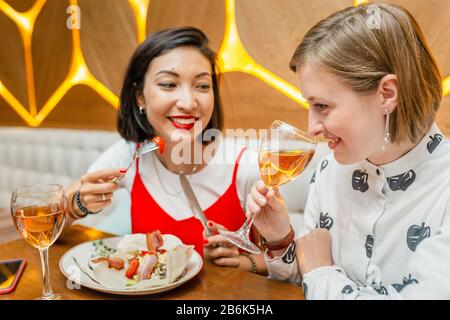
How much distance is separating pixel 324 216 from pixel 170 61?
2.33ft

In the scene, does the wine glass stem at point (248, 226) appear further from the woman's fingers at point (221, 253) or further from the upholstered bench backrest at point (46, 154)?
the upholstered bench backrest at point (46, 154)

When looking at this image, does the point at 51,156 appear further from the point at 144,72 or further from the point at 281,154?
the point at 281,154

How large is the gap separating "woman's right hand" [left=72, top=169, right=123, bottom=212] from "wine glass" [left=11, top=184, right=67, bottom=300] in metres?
0.23

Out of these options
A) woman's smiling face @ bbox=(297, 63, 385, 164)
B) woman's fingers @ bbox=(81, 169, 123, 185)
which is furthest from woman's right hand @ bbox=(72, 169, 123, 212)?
woman's smiling face @ bbox=(297, 63, 385, 164)

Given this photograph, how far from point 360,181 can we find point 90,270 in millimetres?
711

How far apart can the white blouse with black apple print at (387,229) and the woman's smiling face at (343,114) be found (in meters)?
0.12

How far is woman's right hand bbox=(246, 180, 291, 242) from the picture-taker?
3.05ft

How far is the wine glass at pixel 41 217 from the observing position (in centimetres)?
79

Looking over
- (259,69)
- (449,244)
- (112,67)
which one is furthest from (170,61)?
(112,67)

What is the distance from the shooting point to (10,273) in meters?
0.95

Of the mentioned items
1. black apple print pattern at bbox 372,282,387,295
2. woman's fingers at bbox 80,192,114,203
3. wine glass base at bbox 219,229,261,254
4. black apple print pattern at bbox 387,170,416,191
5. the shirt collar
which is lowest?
black apple print pattern at bbox 372,282,387,295

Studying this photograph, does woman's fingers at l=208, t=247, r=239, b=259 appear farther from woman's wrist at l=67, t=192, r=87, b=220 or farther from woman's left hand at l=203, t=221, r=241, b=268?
woman's wrist at l=67, t=192, r=87, b=220

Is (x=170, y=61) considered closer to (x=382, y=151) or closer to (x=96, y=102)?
(x=382, y=151)

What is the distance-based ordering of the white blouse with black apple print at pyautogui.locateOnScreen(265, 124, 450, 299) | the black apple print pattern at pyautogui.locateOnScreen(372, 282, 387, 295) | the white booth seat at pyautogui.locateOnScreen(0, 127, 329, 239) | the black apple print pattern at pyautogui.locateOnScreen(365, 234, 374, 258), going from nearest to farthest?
the white blouse with black apple print at pyautogui.locateOnScreen(265, 124, 450, 299) < the black apple print pattern at pyautogui.locateOnScreen(372, 282, 387, 295) < the black apple print pattern at pyautogui.locateOnScreen(365, 234, 374, 258) < the white booth seat at pyautogui.locateOnScreen(0, 127, 329, 239)
